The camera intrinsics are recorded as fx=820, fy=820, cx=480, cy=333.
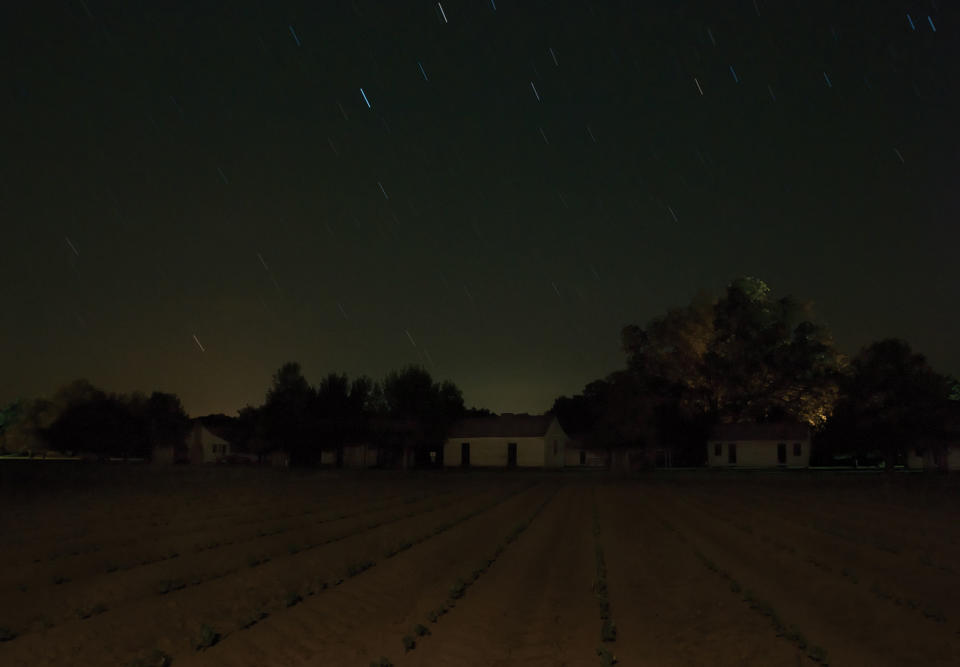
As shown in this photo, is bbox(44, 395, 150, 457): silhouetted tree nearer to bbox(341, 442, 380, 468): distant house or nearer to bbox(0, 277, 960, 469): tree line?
bbox(0, 277, 960, 469): tree line

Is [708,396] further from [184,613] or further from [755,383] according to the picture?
[184,613]

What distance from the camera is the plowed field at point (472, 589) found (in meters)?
8.18

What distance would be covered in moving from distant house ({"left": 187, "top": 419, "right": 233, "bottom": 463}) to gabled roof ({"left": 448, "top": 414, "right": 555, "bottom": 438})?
1651 inches

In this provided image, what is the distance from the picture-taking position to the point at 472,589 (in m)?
11.4

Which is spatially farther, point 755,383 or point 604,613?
point 755,383

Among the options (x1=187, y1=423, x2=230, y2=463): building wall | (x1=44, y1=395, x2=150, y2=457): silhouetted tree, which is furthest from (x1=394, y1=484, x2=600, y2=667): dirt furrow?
(x1=187, y1=423, x2=230, y2=463): building wall

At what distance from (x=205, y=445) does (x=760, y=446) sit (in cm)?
7146

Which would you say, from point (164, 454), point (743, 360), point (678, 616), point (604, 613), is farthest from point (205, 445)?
point (678, 616)

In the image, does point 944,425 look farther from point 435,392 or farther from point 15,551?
point 15,551

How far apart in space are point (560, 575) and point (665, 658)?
4768 millimetres

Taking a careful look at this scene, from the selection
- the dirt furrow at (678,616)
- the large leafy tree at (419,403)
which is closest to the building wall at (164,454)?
the large leafy tree at (419,403)

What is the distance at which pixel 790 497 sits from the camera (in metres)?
33.1

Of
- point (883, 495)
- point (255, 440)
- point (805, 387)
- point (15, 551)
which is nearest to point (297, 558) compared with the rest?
point (15, 551)

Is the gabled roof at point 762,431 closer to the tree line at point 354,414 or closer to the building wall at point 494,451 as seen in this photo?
the building wall at point 494,451
